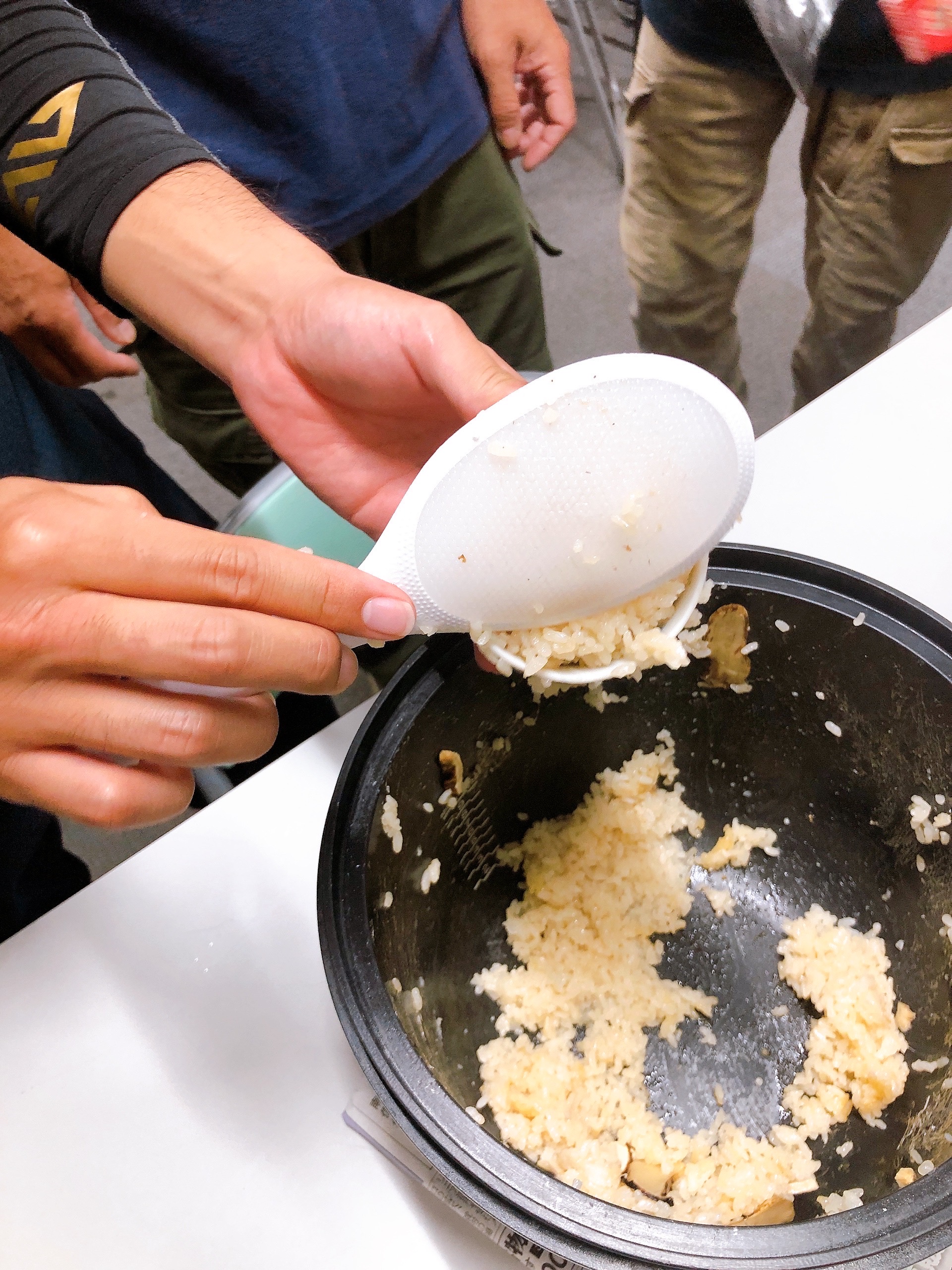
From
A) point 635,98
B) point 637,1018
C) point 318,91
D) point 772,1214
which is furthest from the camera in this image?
point 635,98

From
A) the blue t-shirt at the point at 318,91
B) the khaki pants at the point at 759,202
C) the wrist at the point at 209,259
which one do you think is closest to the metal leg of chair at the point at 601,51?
the khaki pants at the point at 759,202

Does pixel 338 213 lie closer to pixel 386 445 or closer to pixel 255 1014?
pixel 386 445

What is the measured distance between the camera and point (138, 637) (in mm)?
569

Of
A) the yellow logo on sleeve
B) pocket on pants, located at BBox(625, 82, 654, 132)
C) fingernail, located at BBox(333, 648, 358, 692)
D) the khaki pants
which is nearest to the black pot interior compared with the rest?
fingernail, located at BBox(333, 648, 358, 692)

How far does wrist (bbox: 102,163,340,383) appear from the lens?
0.89m

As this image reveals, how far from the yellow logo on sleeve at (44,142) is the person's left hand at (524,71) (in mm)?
765

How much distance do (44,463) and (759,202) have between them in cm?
170

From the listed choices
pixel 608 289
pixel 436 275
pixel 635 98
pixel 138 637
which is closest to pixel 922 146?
pixel 635 98

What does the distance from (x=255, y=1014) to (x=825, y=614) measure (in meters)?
0.72

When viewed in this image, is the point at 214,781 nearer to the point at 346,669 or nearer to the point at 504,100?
the point at 346,669

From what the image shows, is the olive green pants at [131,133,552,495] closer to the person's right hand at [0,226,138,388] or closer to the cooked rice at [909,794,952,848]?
the person's right hand at [0,226,138,388]

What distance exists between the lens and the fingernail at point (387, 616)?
0.64 metres

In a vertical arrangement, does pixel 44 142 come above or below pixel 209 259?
above

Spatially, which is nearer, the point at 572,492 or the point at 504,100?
the point at 572,492
